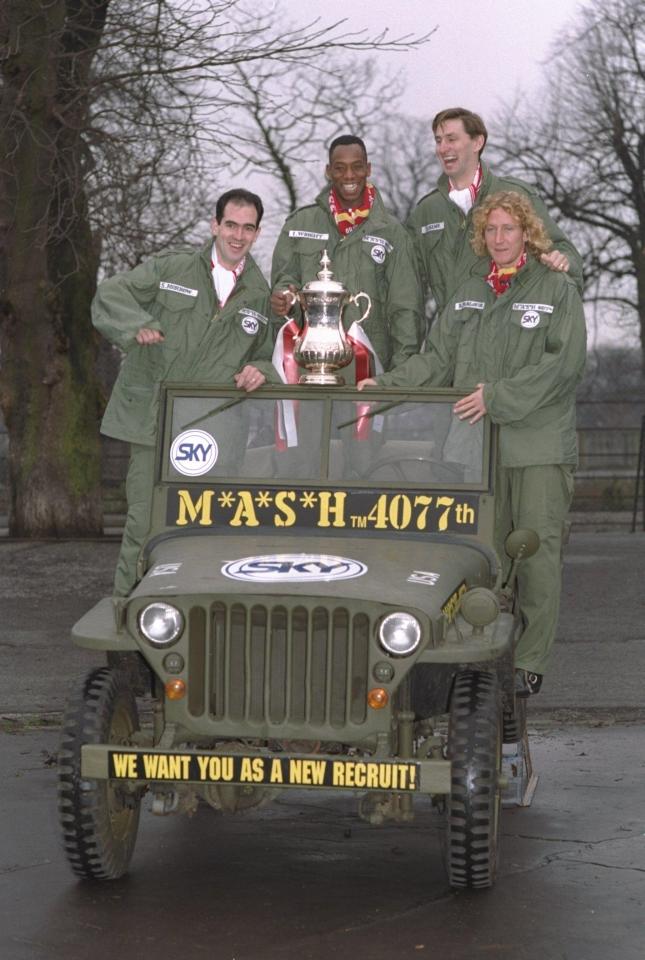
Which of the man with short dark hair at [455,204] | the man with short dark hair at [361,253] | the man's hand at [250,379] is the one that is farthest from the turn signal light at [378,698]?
the man with short dark hair at [455,204]

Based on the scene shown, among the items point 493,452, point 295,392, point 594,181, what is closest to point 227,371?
point 295,392

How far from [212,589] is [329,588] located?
1.19ft

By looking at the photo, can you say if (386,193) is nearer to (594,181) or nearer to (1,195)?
(594,181)

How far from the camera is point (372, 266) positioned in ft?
24.1

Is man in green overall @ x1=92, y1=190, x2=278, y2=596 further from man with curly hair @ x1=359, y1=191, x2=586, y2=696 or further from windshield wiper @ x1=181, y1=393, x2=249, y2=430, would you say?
man with curly hair @ x1=359, y1=191, x2=586, y2=696

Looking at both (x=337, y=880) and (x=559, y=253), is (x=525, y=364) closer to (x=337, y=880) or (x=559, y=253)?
(x=559, y=253)

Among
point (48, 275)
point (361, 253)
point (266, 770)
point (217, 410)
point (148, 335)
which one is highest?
point (48, 275)

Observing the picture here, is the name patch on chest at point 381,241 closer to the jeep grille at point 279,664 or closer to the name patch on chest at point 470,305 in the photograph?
the name patch on chest at point 470,305

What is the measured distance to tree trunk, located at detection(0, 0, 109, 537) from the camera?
16297mm

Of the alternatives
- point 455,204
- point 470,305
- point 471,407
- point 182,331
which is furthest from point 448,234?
point 471,407

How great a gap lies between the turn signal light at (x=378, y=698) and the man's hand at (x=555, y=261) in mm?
2323

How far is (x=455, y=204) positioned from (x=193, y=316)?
4.17 feet

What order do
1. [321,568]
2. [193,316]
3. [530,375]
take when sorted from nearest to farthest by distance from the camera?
[321,568] → [530,375] → [193,316]

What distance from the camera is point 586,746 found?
7.73 metres
